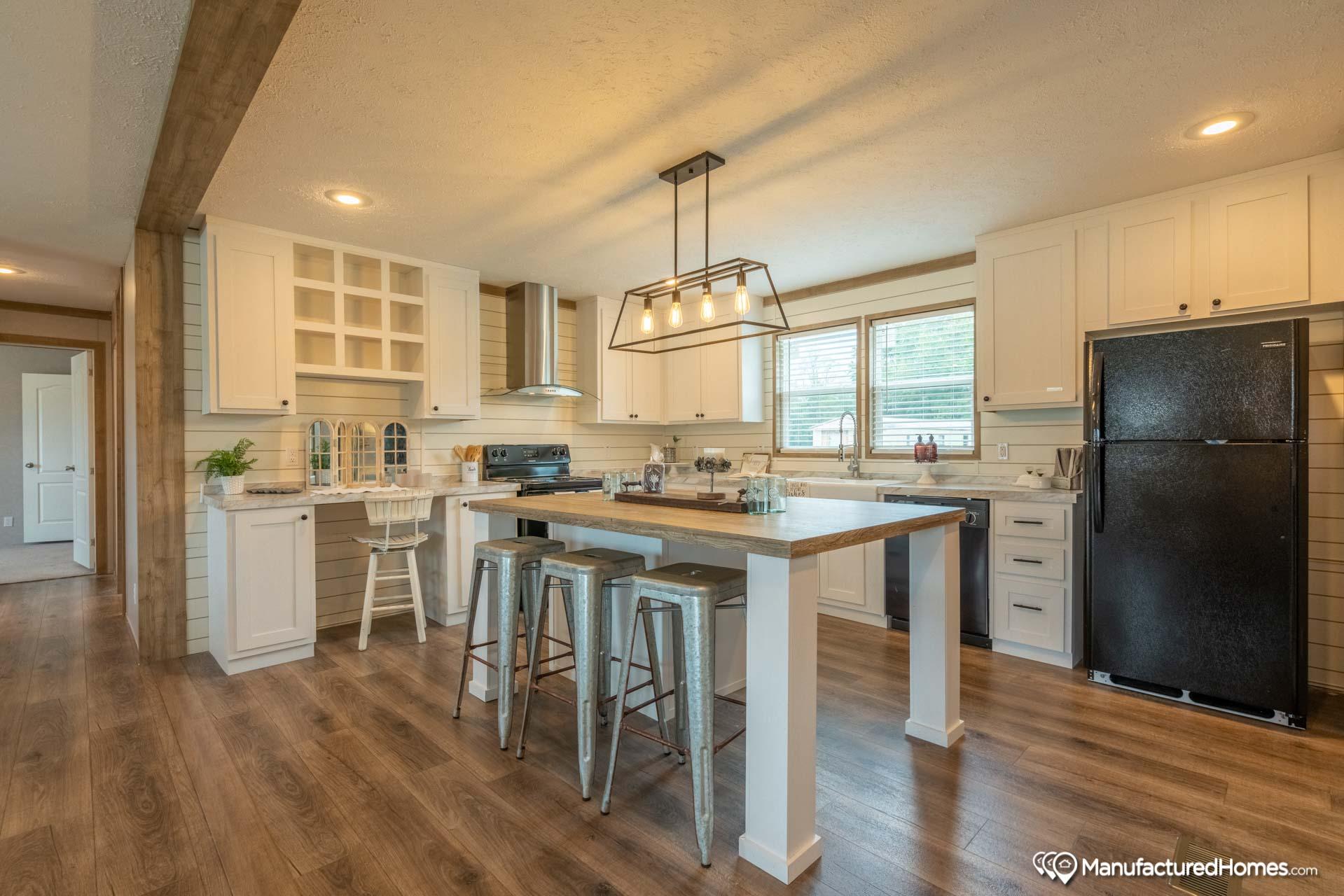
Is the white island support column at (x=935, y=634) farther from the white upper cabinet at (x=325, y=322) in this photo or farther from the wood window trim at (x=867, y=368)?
the white upper cabinet at (x=325, y=322)

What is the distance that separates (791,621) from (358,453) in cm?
356

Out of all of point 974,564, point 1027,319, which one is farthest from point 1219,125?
point 974,564

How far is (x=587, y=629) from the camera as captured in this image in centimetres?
218

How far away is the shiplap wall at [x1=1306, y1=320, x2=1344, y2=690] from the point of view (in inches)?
117

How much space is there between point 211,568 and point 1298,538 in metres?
5.19

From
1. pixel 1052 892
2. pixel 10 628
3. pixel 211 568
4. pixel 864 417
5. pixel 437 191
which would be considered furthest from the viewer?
pixel 864 417

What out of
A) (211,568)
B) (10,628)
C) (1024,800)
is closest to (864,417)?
(1024,800)

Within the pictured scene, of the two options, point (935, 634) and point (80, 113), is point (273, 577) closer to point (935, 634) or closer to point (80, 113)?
point (80, 113)

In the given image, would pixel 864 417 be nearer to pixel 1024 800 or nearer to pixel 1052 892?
pixel 1024 800

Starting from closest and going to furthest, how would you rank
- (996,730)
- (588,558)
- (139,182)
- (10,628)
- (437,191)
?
(588,558) → (996,730) → (139,182) → (437,191) → (10,628)

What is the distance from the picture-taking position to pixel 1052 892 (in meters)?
1.66

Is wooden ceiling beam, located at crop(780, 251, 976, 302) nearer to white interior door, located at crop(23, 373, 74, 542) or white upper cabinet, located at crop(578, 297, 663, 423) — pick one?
white upper cabinet, located at crop(578, 297, 663, 423)

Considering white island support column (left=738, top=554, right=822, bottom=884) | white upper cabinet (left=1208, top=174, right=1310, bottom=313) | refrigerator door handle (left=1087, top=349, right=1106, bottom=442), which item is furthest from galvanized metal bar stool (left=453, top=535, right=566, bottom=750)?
white upper cabinet (left=1208, top=174, right=1310, bottom=313)

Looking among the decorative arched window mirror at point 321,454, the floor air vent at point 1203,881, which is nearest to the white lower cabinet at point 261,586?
the decorative arched window mirror at point 321,454
